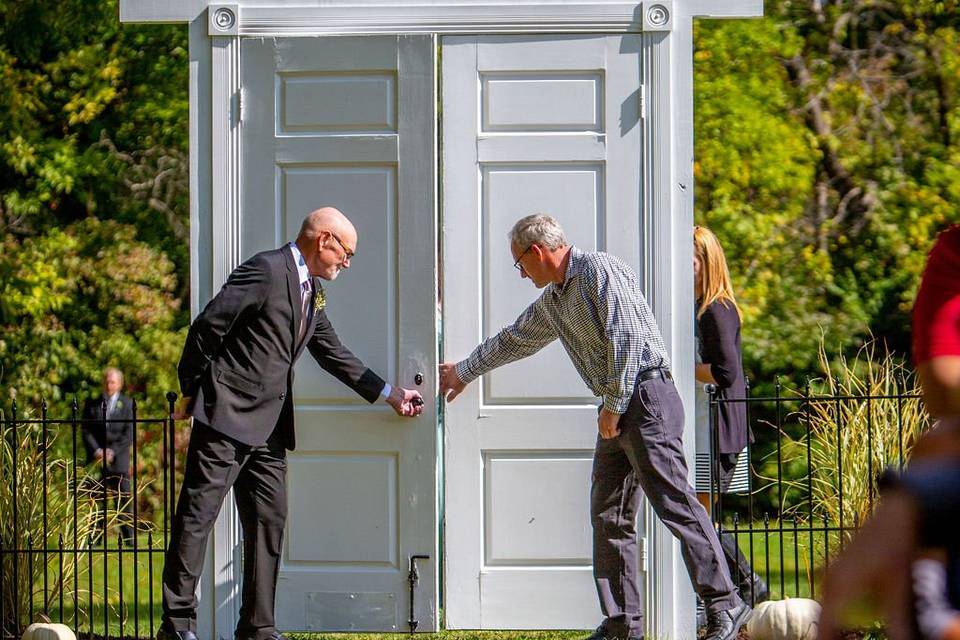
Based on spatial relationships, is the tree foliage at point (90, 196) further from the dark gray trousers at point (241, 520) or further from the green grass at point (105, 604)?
the dark gray trousers at point (241, 520)

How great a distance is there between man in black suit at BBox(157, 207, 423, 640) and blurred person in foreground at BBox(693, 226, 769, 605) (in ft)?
5.65

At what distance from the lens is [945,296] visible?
2607 millimetres

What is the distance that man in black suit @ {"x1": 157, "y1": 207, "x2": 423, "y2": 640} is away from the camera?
533cm

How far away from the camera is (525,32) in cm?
598

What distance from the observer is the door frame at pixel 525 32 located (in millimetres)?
5938

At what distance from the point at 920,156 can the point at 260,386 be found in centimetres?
1101

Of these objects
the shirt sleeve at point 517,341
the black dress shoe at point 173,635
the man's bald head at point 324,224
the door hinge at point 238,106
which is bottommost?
the black dress shoe at point 173,635

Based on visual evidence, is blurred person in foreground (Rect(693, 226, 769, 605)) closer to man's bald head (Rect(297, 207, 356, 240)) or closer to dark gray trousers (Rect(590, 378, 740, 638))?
dark gray trousers (Rect(590, 378, 740, 638))

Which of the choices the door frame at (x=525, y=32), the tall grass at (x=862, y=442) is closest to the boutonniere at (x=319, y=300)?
the door frame at (x=525, y=32)

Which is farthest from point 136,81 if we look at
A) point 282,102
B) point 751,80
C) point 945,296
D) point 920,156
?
point 945,296

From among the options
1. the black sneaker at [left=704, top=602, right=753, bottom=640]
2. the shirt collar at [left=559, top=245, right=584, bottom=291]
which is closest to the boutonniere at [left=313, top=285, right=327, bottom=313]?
the shirt collar at [left=559, top=245, right=584, bottom=291]

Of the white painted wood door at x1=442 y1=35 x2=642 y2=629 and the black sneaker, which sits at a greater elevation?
the white painted wood door at x1=442 y1=35 x2=642 y2=629

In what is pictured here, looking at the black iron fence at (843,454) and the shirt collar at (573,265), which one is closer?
the shirt collar at (573,265)

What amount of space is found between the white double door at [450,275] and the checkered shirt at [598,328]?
291 millimetres
